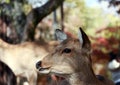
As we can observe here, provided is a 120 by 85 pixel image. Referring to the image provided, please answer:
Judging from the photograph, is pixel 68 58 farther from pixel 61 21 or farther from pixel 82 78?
pixel 61 21

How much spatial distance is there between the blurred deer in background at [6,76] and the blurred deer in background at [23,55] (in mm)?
1455

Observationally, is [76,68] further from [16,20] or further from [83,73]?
[16,20]

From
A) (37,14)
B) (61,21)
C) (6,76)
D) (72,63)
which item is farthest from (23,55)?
(61,21)

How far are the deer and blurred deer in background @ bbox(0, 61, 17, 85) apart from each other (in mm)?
6301

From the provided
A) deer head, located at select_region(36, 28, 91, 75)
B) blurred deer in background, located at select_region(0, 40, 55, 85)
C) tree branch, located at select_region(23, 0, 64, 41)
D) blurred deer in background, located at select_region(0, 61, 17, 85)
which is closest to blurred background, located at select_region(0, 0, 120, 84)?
tree branch, located at select_region(23, 0, 64, 41)

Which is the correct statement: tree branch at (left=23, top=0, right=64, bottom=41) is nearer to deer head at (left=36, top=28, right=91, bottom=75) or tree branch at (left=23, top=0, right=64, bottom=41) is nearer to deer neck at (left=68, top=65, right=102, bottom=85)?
deer head at (left=36, top=28, right=91, bottom=75)

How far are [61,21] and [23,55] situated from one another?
6.03 meters

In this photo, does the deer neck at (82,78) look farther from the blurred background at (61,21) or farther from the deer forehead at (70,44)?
the blurred background at (61,21)

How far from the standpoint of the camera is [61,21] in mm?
17078

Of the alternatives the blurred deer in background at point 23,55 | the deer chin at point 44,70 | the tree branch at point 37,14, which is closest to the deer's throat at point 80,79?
the deer chin at point 44,70

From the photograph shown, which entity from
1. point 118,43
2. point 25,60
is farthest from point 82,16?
point 25,60

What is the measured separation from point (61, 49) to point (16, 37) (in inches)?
248

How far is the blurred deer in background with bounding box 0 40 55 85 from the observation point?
11.0 metres

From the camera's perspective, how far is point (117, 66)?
10992mm
